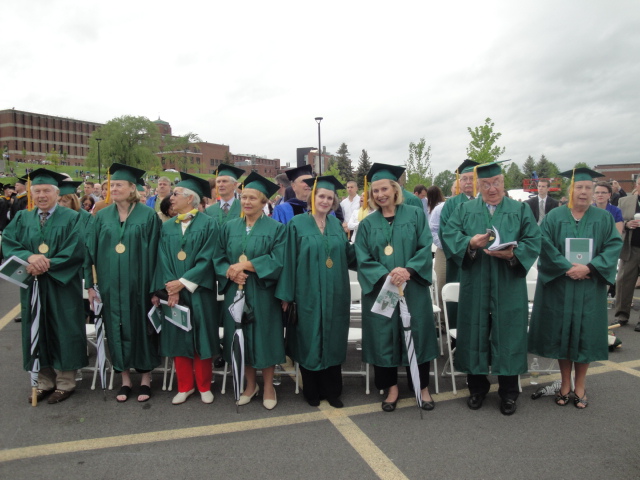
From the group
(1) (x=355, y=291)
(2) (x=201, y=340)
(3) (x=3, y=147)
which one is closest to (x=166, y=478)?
(2) (x=201, y=340)

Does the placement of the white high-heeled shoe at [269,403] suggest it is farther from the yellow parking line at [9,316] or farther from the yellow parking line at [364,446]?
the yellow parking line at [9,316]

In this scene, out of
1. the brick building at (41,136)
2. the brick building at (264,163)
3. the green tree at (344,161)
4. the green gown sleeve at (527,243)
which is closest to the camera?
the green gown sleeve at (527,243)

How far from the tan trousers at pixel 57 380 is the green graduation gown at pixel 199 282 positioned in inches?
40.4

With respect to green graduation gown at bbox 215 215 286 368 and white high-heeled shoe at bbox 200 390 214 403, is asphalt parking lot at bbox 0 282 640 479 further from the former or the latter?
green graduation gown at bbox 215 215 286 368

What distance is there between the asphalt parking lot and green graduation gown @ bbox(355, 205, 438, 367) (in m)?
0.53

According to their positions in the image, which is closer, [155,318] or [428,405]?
[428,405]

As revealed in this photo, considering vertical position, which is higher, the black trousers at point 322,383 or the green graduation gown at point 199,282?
the green graduation gown at point 199,282

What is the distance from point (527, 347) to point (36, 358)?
14.8 ft

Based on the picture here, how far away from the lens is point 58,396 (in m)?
4.16

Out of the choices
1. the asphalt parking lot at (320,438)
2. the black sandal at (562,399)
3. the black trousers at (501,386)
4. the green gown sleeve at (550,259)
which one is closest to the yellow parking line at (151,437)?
the asphalt parking lot at (320,438)

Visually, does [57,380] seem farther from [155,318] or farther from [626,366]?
[626,366]

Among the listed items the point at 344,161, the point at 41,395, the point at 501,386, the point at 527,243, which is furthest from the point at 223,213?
the point at 344,161

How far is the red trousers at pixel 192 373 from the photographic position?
4.18m

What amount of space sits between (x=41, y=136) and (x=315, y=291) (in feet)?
334
